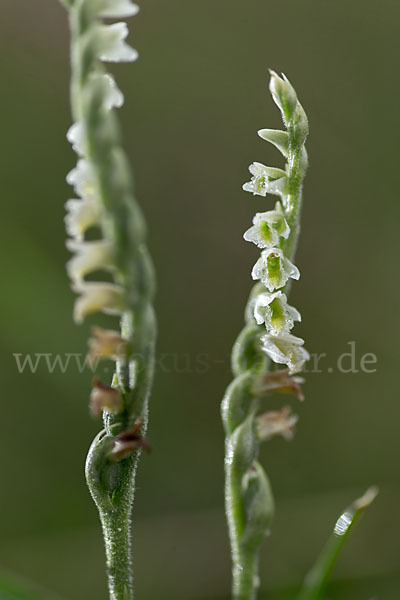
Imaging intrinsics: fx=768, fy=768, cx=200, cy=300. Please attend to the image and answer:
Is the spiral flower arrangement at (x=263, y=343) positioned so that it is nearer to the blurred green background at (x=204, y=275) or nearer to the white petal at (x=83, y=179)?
the white petal at (x=83, y=179)

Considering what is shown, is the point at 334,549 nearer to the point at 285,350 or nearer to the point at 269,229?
the point at 285,350

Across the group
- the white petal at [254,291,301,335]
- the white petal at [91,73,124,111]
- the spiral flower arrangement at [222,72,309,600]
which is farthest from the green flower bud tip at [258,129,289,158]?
the white petal at [91,73,124,111]

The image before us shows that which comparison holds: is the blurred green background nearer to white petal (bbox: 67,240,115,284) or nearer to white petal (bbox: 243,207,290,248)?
white petal (bbox: 243,207,290,248)

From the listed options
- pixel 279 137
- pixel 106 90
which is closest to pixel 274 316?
pixel 279 137

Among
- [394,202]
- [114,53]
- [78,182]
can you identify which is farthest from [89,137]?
[394,202]

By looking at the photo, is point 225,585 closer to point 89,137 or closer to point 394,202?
point 394,202

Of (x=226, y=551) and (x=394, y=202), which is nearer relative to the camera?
(x=226, y=551)
